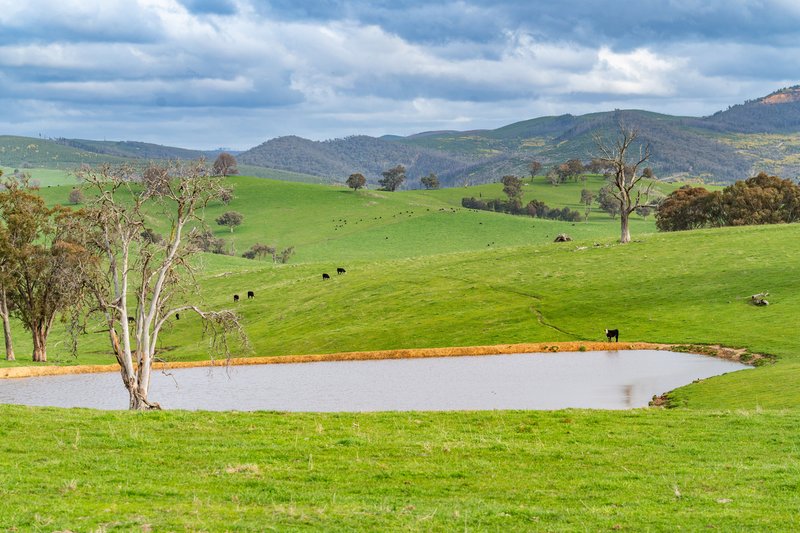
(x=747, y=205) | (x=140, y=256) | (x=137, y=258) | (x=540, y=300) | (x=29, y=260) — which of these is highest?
(x=747, y=205)

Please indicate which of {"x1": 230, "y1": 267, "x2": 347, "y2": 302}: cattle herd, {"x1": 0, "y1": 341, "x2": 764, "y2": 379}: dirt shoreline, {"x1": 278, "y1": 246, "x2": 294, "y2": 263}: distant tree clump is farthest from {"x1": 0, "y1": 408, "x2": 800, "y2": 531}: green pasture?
{"x1": 278, "y1": 246, "x2": 294, "y2": 263}: distant tree clump

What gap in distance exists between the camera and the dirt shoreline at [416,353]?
54.7 m

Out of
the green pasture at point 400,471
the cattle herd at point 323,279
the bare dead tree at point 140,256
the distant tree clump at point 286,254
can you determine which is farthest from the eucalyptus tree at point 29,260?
the distant tree clump at point 286,254

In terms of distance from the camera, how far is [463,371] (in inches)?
Result: 2042

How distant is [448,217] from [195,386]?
416 feet

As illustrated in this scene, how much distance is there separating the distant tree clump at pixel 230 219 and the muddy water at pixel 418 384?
13323cm

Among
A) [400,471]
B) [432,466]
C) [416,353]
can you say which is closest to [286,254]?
[416,353]

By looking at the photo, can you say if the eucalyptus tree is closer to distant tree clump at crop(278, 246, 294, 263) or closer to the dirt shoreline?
the dirt shoreline

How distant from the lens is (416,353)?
6288 cm

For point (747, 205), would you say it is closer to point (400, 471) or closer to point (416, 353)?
point (416, 353)

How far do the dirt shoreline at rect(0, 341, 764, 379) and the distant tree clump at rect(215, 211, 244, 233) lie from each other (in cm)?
12576

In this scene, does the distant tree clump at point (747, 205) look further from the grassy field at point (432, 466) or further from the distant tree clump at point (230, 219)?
the distant tree clump at point (230, 219)

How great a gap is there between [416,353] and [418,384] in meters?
15.3

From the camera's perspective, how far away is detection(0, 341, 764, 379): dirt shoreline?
5466cm
